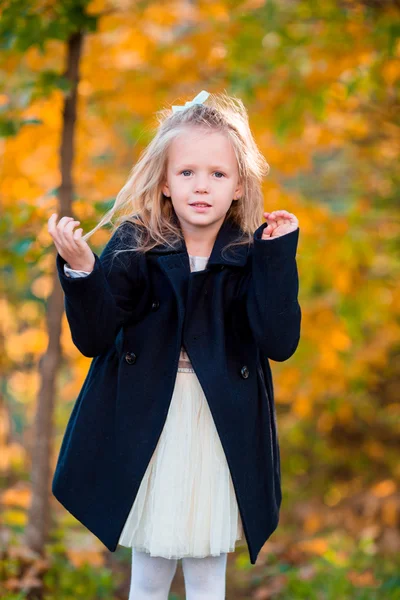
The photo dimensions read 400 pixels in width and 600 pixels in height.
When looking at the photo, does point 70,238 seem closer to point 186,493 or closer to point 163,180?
point 163,180

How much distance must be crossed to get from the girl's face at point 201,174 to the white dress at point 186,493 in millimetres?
451

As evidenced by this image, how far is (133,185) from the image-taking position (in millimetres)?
2221

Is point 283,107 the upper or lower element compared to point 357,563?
upper

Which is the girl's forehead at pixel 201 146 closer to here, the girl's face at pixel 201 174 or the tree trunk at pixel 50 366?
the girl's face at pixel 201 174

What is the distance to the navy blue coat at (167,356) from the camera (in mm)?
1987

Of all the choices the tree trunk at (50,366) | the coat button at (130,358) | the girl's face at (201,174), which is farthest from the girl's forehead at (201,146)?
the tree trunk at (50,366)

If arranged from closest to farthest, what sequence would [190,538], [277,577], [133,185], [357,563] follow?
[190,538] < [133,185] < [277,577] < [357,563]

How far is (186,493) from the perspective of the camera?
6.55ft

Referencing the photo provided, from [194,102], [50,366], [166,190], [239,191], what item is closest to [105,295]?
[166,190]

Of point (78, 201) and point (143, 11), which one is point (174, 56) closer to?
point (143, 11)

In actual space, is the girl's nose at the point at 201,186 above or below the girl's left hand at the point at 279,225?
above

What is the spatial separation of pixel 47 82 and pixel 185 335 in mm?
1463

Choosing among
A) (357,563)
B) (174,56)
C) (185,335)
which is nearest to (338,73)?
(174,56)

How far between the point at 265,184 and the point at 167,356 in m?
2.13
